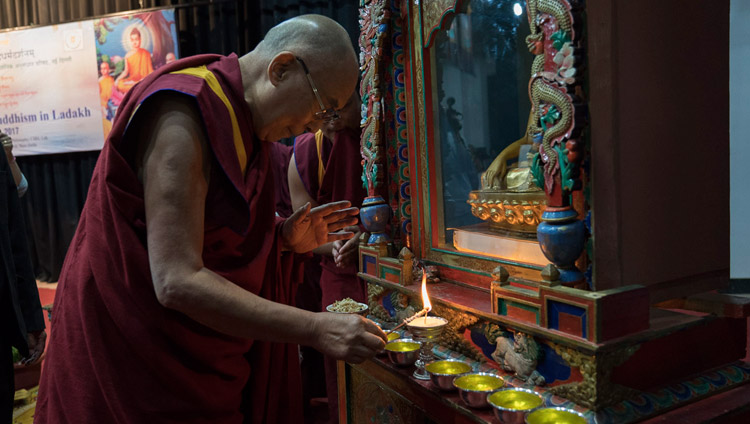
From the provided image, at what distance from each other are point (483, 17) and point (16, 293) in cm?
211

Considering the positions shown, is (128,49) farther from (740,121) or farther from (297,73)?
(740,121)

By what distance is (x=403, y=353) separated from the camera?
147 centimetres

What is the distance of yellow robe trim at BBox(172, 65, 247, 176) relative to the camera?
1269mm

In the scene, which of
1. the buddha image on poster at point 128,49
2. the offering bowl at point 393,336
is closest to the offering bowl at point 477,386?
the offering bowl at point 393,336

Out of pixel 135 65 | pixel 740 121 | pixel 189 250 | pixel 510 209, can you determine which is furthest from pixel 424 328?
pixel 135 65

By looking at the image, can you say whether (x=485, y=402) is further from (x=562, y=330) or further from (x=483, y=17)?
(x=483, y=17)

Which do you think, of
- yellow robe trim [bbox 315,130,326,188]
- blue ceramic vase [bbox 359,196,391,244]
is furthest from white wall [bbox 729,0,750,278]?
yellow robe trim [bbox 315,130,326,188]

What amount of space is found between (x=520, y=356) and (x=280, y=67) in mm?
924

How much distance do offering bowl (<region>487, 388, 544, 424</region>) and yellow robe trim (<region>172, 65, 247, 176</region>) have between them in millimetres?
819

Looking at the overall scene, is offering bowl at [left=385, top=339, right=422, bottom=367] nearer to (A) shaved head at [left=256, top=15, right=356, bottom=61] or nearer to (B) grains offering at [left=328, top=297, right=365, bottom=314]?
(B) grains offering at [left=328, top=297, right=365, bottom=314]

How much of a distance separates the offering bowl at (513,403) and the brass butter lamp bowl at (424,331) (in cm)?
19

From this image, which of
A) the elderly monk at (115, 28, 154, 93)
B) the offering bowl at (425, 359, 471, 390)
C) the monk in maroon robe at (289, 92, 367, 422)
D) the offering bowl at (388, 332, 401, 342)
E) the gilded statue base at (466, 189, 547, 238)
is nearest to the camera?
the offering bowl at (425, 359, 471, 390)

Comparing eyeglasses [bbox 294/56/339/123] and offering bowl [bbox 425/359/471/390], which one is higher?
eyeglasses [bbox 294/56/339/123]

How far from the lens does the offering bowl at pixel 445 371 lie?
4.24ft
